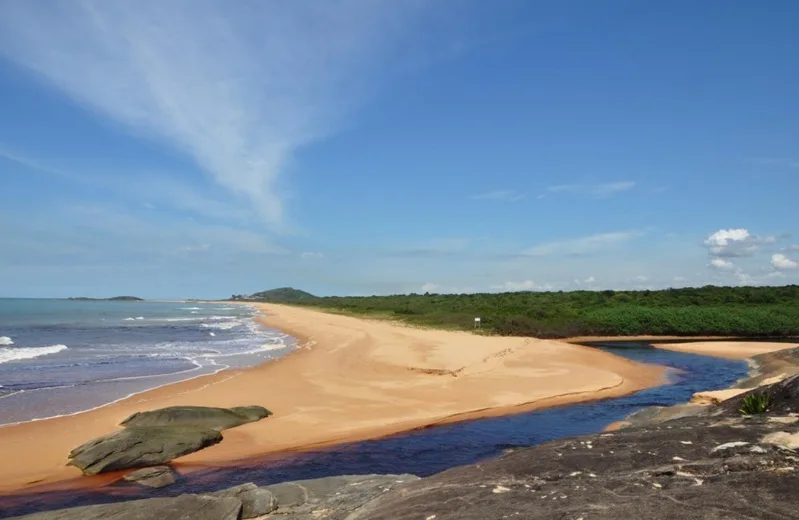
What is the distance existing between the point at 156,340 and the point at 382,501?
146 ft

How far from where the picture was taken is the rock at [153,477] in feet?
40.7

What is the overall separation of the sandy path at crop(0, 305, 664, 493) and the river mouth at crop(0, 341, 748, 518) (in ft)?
2.46

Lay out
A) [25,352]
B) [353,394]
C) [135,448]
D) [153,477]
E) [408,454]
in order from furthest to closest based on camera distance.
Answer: [25,352] < [353,394] < [408,454] < [135,448] < [153,477]

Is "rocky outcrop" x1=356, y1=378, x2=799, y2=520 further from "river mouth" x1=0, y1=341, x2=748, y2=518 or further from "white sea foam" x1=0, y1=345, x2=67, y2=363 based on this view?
"white sea foam" x1=0, y1=345, x2=67, y2=363

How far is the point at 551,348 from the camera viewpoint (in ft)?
128

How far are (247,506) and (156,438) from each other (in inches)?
265

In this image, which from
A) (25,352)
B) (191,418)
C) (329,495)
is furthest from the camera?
(25,352)

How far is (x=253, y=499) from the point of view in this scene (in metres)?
9.55

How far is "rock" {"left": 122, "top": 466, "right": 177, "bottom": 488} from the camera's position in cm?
1239

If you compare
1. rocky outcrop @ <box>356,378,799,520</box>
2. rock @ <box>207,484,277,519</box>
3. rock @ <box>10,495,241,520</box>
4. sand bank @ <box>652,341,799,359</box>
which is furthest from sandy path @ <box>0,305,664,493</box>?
sand bank @ <box>652,341,799,359</box>

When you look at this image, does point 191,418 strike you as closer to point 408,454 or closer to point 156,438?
point 156,438

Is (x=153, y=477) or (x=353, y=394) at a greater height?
(x=353, y=394)

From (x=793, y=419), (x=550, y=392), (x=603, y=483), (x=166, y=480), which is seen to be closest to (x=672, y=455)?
(x=603, y=483)

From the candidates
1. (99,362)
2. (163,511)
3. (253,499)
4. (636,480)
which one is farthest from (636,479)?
(99,362)
